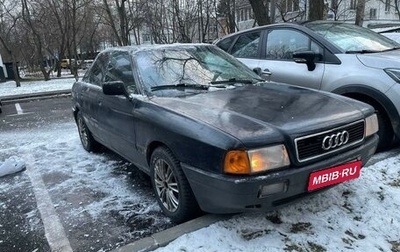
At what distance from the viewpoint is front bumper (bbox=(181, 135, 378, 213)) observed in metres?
2.50

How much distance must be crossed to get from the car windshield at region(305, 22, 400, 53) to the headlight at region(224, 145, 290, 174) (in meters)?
2.86

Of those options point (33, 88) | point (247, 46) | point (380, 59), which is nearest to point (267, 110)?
point (380, 59)

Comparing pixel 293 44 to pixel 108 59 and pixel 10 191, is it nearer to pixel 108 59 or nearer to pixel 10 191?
pixel 108 59

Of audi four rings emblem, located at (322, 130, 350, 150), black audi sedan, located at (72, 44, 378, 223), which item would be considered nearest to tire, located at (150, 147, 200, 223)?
black audi sedan, located at (72, 44, 378, 223)

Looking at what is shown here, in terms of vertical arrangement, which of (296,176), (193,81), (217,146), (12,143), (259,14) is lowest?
(12,143)

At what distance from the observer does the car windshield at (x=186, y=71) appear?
12.0 ft

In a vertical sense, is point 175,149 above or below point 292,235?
above

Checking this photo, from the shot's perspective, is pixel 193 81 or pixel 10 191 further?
pixel 10 191

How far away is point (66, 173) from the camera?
4723 mm

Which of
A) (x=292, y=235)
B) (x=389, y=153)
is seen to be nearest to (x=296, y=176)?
(x=292, y=235)

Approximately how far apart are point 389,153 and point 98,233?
3.35 metres

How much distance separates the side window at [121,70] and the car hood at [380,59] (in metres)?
2.77

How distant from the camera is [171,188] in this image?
10.6 feet

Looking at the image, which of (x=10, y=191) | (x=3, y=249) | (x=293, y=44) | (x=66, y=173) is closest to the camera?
(x=3, y=249)
